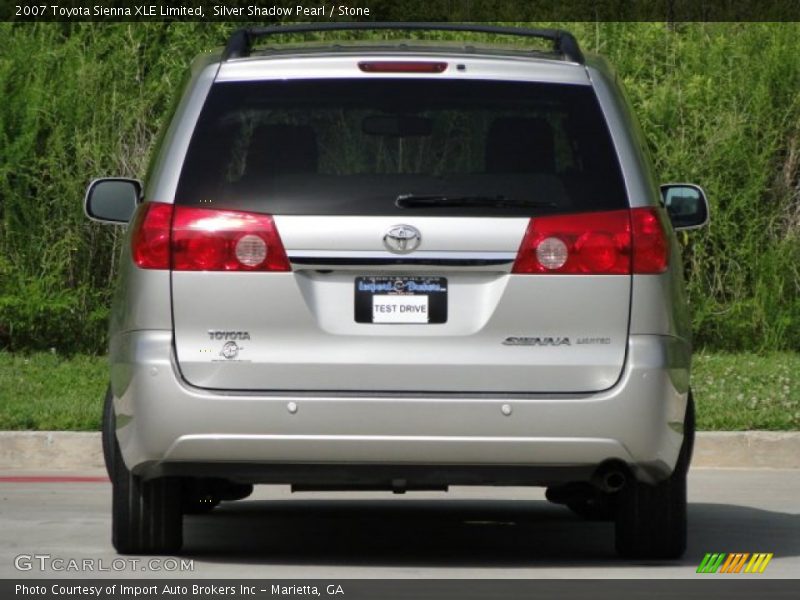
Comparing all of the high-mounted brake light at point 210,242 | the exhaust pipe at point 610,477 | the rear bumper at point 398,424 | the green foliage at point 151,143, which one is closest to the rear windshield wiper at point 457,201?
the high-mounted brake light at point 210,242

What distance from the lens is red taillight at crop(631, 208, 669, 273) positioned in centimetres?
699

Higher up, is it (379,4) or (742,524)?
(379,4)

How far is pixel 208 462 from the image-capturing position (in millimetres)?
6992

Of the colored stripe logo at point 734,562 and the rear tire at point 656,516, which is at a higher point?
the rear tire at point 656,516

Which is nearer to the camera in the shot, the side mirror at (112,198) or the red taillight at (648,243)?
the red taillight at (648,243)

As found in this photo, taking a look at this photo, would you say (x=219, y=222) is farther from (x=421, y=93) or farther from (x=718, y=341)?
(x=718, y=341)

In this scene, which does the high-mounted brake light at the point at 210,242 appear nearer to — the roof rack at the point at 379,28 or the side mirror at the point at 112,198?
the roof rack at the point at 379,28

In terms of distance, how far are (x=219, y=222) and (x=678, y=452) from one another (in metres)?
1.84

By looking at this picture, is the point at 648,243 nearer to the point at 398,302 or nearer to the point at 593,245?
the point at 593,245

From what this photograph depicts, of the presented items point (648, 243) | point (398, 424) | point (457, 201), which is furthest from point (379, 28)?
point (398, 424)

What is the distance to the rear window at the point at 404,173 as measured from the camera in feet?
22.9

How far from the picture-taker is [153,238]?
6.98 metres
